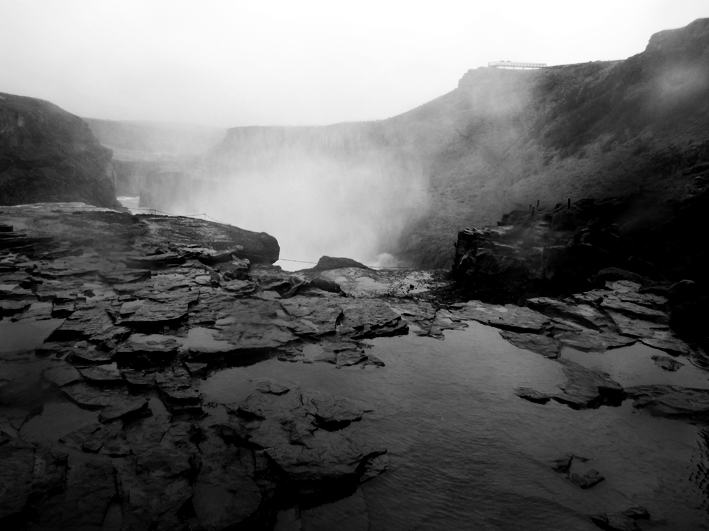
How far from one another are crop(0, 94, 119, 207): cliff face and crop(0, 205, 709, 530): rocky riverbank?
33678mm

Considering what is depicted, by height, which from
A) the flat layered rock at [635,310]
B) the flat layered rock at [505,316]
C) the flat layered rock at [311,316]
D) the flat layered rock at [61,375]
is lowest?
the flat layered rock at [505,316]

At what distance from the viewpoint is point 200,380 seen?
21.5ft

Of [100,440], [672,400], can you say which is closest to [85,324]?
[100,440]

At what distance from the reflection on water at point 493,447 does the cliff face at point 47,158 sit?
48.4 m

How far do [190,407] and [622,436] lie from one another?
7.28 m

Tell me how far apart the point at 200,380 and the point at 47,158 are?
51.0 m

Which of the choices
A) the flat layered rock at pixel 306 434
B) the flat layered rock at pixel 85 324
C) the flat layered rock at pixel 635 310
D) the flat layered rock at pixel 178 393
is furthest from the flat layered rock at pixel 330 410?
the flat layered rock at pixel 635 310

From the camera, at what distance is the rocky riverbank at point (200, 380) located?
3834 mm

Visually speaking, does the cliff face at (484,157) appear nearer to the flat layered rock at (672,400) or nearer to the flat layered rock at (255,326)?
the flat layered rock at (672,400)

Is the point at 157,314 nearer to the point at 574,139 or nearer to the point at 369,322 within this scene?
the point at 369,322

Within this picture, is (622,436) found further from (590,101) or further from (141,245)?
(590,101)

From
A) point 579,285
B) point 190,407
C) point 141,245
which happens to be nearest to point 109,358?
point 190,407

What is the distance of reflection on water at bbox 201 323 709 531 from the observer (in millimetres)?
4102

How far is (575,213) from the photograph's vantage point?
64.2 ft
